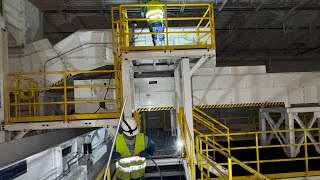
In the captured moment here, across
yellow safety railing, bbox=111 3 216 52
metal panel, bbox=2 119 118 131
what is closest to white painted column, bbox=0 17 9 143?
metal panel, bbox=2 119 118 131

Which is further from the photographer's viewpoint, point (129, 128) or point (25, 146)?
point (129, 128)

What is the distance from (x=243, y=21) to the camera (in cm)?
1374

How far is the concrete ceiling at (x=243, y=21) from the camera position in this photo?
38.8ft

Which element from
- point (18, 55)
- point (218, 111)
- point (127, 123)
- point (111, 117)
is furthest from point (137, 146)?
point (218, 111)

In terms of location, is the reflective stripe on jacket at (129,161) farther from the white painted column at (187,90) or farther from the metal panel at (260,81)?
the metal panel at (260,81)

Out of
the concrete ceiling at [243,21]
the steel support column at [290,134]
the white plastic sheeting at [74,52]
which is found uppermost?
the concrete ceiling at [243,21]

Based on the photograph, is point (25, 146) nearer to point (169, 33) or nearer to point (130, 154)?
point (130, 154)

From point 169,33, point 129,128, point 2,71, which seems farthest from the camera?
point 2,71

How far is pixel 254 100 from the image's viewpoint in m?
Result: 8.80

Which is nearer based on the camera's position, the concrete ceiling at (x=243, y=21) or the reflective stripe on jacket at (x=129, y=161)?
the reflective stripe on jacket at (x=129, y=161)

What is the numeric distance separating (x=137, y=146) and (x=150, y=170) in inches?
94.5

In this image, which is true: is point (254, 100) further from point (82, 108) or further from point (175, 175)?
point (82, 108)

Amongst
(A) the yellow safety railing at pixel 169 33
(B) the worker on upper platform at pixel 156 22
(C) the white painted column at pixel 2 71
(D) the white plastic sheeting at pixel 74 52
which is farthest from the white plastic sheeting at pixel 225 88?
(C) the white painted column at pixel 2 71

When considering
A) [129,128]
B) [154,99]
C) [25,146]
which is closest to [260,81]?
[154,99]
